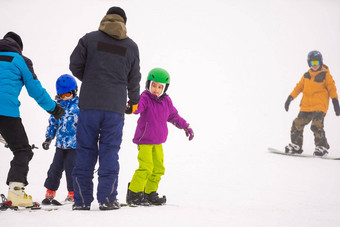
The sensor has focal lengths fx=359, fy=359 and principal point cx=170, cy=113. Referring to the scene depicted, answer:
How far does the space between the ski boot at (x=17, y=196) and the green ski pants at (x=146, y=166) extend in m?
1.30

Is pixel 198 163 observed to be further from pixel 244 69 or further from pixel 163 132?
pixel 244 69

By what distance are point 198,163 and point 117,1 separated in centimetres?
3471

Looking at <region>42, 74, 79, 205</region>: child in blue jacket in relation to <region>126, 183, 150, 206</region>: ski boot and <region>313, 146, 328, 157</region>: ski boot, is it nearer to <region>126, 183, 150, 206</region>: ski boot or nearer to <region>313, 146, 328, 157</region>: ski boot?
<region>126, 183, 150, 206</region>: ski boot

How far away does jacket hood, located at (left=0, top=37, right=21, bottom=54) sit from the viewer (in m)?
3.58

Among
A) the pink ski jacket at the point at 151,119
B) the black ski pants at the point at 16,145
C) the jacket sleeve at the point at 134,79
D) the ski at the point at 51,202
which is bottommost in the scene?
the ski at the point at 51,202

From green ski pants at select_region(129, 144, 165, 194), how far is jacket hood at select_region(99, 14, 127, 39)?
1.44 m

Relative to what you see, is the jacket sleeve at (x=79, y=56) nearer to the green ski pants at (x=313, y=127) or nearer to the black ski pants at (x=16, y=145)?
the black ski pants at (x=16, y=145)

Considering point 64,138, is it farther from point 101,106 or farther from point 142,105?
point 101,106

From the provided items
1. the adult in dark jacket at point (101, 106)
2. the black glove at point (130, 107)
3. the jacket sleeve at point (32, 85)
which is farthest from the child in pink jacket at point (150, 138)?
the jacket sleeve at point (32, 85)

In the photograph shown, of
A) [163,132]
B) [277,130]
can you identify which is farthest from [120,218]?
[277,130]

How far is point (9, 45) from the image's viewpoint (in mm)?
3625

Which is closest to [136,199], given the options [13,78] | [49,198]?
[49,198]

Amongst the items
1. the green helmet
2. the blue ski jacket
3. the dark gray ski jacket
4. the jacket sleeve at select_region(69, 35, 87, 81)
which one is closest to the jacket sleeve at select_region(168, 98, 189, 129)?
the green helmet

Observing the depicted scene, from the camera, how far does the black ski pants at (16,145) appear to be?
3503 mm
